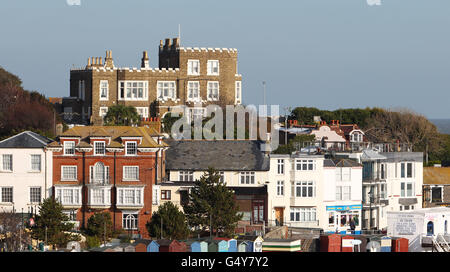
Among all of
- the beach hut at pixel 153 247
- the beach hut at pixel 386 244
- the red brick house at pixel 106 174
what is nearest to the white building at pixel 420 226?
the beach hut at pixel 386 244

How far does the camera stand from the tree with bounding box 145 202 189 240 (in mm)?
53469

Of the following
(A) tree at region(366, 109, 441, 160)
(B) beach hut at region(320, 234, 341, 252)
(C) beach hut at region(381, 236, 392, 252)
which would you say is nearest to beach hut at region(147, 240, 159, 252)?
(B) beach hut at region(320, 234, 341, 252)

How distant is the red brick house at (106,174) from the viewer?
194 feet

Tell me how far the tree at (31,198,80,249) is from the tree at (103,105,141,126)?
2539 cm

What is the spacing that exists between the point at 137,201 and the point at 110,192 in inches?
70.2

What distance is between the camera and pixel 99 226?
55375 millimetres

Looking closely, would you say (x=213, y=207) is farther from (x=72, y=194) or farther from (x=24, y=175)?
(x=24, y=175)

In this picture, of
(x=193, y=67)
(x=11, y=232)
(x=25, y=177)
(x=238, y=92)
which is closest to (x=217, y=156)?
(x=25, y=177)

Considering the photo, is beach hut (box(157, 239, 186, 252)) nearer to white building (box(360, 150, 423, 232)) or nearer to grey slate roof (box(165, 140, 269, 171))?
grey slate roof (box(165, 140, 269, 171))

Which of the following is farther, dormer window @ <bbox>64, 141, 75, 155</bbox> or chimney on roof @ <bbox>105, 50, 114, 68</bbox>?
chimney on roof @ <bbox>105, 50, 114, 68</bbox>

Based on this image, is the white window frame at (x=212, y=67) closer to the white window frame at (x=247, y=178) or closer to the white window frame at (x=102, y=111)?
the white window frame at (x=102, y=111)

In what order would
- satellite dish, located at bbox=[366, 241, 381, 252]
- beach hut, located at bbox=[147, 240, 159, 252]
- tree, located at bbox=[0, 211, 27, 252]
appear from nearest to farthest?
1. beach hut, located at bbox=[147, 240, 159, 252]
2. tree, located at bbox=[0, 211, 27, 252]
3. satellite dish, located at bbox=[366, 241, 381, 252]

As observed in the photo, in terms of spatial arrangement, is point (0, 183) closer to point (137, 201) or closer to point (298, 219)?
point (137, 201)
